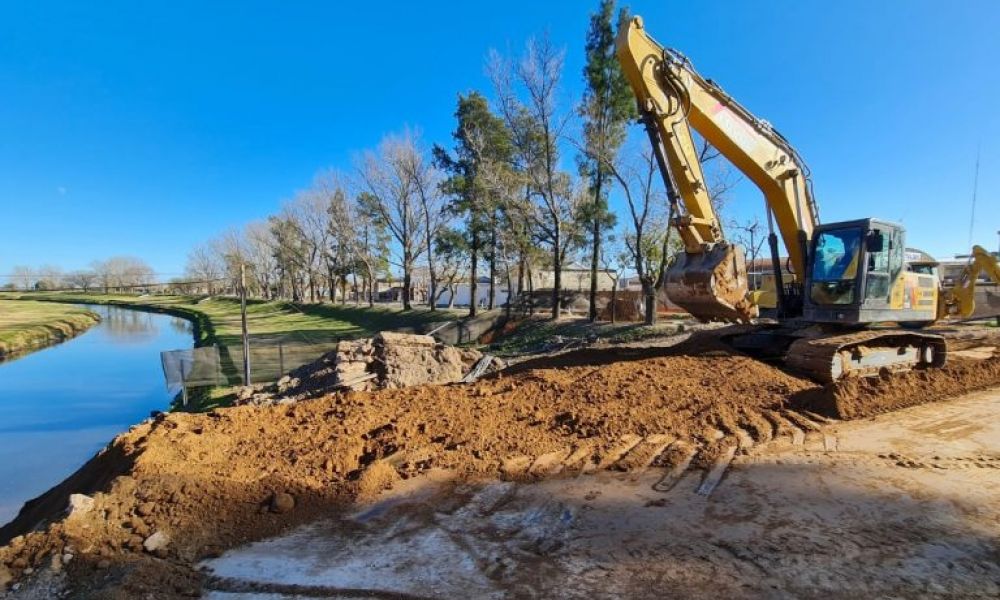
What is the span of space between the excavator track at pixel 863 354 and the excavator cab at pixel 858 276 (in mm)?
347

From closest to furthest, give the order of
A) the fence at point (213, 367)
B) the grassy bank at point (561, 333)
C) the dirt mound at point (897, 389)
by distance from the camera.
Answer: the dirt mound at point (897, 389)
the fence at point (213, 367)
the grassy bank at point (561, 333)

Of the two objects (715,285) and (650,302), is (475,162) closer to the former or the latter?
(650,302)

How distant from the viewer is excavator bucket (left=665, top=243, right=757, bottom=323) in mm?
8484

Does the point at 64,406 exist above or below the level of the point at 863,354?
below

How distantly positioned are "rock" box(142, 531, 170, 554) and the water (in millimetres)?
5988

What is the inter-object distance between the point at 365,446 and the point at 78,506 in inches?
99.7

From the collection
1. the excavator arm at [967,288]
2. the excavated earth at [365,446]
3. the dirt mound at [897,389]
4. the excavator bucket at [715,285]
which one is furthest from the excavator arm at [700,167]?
the excavator arm at [967,288]

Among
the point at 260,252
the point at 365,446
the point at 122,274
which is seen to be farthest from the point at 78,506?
the point at 122,274

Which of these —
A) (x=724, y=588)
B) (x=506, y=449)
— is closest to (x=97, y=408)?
(x=506, y=449)

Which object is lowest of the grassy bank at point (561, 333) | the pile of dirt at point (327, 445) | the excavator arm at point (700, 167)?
the grassy bank at point (561, 333)

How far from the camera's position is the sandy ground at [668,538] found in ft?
11.5

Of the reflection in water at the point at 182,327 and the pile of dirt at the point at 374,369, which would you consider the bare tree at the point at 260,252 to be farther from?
the pile of dirt at the point at 374,369

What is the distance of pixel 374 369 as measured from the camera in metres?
10.0

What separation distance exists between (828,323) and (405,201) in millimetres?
29785
